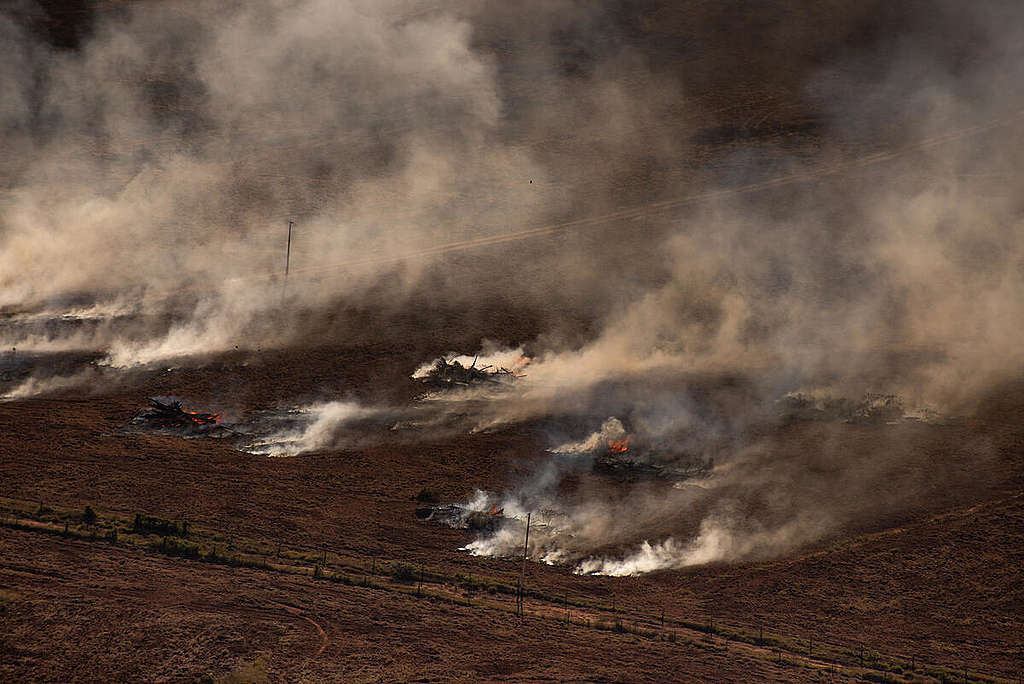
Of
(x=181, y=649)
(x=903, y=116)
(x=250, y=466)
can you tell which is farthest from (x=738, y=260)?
(x=181, y=649)

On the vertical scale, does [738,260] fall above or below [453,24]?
below

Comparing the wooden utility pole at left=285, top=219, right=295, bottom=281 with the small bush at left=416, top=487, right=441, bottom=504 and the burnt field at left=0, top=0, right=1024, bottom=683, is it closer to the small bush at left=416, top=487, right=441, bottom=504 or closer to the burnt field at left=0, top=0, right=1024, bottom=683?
the burnt field at left=0, top=0, right=1024, bottom=683

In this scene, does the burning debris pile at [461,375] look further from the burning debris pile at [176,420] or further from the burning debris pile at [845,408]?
the burning debris pile at [845,408]

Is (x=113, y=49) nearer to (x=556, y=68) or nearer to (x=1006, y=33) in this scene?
(x=556, y=68)

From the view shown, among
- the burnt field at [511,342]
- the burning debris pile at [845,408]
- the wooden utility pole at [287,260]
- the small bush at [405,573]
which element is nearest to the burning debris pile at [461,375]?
the burnt field at [511,342]

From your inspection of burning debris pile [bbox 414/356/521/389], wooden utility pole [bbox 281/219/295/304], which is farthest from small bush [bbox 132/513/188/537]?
wooden utility pole [bbox 281/219/295/304]

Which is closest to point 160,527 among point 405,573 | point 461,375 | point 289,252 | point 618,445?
point 405,573
